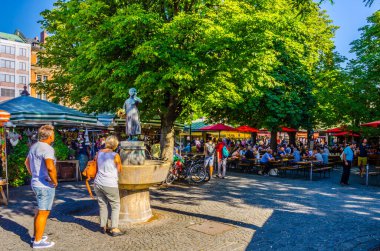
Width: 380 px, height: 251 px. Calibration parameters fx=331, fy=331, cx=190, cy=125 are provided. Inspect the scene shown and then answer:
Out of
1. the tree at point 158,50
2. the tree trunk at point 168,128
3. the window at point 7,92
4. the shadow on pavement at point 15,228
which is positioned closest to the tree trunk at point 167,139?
the tree trunk at point 168,128

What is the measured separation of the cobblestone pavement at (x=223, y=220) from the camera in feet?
18.7

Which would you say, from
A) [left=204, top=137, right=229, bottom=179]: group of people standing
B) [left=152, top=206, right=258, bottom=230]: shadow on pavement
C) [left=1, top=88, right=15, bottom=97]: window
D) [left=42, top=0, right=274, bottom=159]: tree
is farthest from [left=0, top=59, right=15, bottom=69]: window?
[left=152, top=206, right=258, bottom=230]: shadow on pavement

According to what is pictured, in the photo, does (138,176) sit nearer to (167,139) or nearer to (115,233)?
(115,233)

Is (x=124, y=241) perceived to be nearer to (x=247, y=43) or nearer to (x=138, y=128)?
(x=138, y=128)

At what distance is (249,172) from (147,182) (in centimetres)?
1095

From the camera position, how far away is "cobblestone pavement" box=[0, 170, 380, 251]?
18.7 ft

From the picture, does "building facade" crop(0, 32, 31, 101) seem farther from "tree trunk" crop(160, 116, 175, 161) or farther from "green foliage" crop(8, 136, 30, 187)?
"tree trunk" crop(160, 116, 175, 161)

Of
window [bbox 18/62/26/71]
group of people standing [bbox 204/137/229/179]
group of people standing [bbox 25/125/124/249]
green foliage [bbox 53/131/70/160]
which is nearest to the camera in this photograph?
group of people standing [bbox 25/125/124/249]

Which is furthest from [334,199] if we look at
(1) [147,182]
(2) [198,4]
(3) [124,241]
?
(2) [198,4]

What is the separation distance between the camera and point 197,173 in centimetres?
1261

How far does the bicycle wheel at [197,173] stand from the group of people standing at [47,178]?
6.57 meters

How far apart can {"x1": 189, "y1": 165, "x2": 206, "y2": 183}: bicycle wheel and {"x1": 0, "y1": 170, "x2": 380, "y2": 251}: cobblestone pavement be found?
99 centimetres

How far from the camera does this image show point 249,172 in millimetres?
16891

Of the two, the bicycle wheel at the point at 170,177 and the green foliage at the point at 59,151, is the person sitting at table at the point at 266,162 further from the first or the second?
the green foliage at the point at 59,151
